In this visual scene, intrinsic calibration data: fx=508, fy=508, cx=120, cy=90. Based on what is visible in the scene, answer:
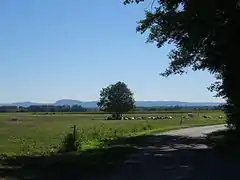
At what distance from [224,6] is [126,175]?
32.4 feet

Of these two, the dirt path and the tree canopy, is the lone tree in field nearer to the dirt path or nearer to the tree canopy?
the tree canopy

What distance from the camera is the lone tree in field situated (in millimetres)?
123000

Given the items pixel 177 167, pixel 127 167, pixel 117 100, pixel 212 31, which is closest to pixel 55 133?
pixel 212 31

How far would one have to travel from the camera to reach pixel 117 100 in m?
123

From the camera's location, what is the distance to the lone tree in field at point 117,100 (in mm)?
123000

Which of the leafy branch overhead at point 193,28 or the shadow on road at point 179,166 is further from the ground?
the leafy branch overhead at point 193,28

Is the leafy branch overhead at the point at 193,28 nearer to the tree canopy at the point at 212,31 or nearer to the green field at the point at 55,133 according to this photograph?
the tree canopy at the point at 212,31

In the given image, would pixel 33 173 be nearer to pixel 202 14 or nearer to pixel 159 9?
pixel 202 14

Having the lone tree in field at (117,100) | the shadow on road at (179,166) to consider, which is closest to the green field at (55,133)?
the shadow on road at (179,166)

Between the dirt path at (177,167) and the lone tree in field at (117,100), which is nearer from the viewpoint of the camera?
the dirt path at (177,167)

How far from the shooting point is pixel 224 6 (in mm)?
20875

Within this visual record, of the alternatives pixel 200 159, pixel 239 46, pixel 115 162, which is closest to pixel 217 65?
pixel 239 46

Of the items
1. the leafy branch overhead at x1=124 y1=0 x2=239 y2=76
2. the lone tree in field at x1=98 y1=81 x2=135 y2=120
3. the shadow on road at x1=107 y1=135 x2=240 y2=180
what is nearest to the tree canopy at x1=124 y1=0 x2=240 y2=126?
the leafy branch overhead at x1=124 y1=0 x2=239 y2=76

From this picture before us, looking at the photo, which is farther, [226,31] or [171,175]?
[226,31]
